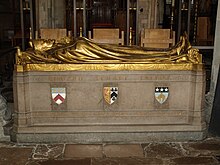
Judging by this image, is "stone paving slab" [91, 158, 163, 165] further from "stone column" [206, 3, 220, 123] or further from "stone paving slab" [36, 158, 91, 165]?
"stone column" [206, 3, 220, 123]

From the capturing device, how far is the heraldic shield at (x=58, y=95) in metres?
3.58

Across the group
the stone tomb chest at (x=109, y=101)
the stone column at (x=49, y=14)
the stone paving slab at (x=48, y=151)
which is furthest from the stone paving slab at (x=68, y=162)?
the stone column at (x=49, y=14)

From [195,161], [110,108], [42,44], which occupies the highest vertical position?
[42,44]

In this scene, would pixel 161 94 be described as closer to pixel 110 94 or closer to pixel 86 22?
pixel 110 94

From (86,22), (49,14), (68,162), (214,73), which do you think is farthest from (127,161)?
(49,14)

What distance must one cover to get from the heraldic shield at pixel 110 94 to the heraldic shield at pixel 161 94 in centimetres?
→ 47

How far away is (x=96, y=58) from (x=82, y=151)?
3.38ft

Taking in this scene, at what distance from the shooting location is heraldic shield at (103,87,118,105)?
3584 millimetres

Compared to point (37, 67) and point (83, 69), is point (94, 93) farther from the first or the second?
point (37, 67)

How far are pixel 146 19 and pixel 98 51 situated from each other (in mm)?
4704

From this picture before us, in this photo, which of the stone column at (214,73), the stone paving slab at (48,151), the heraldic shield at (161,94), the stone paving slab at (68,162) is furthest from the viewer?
the stone column at (214,73)

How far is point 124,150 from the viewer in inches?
135

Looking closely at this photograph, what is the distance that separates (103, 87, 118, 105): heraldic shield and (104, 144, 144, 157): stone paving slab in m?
0.50

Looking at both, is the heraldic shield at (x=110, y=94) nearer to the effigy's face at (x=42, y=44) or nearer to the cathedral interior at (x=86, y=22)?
the effigy's face at (x=42, y=44)
